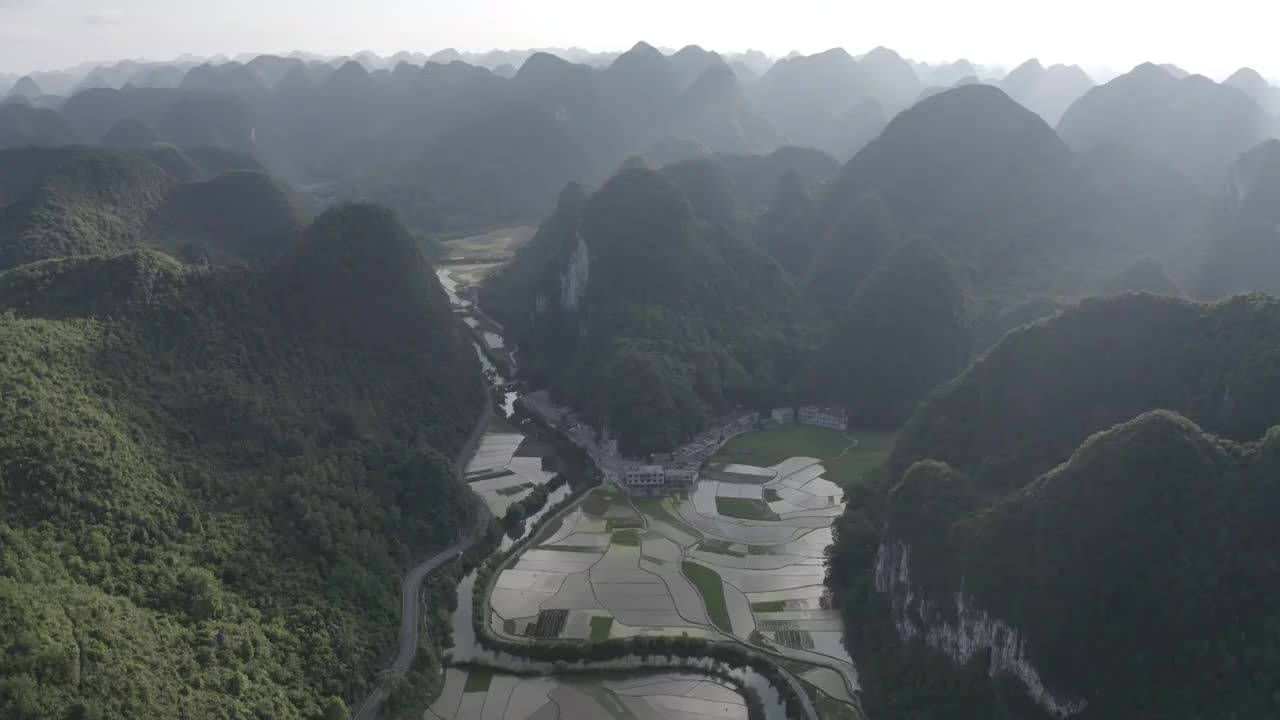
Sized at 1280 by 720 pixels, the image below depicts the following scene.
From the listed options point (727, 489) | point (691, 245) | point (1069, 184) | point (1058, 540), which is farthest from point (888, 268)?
point (1058, 540)

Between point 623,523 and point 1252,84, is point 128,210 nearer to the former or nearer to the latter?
point 623,523

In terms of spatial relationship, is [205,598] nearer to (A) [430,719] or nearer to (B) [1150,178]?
(A) [430,719]

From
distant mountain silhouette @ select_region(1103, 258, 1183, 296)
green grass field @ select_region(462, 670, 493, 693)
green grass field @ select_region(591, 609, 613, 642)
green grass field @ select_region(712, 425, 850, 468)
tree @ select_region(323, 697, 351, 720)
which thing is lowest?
green grass field @ select_region(712, 425, 850, 468)

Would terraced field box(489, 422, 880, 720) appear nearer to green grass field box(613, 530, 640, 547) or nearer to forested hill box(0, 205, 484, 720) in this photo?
green grass field box(613, 530, 640, 547)

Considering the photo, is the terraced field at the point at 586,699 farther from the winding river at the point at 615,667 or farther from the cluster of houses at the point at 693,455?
the cluster of houses at the point at 693,455

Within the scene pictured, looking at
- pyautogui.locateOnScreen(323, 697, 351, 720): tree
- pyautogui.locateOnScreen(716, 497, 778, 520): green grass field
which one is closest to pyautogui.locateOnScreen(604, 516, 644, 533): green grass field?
pyautogui.locateOnScreen(716, 497, 778, 520): green grass field

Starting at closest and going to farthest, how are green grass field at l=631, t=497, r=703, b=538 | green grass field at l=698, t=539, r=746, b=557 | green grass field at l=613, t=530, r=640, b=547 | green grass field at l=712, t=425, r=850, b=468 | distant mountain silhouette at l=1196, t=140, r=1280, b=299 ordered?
green grass field at l=698, t=539, r=746, b=557 → green grass field at l=613, t=530, r=640, b=547 → green grass field at l=631, t=497, r=703, b=538 → green grass field at l=712, t=425, r=850, b=468 → distant mountain silhouette at l=1196, t=140, r=1280, b=299
